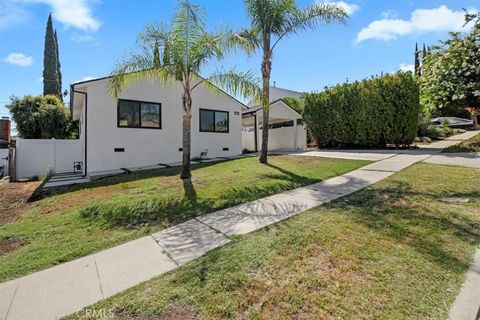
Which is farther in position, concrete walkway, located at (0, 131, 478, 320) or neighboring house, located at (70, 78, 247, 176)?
neighboring house, located at (70, 78, 247, 176)

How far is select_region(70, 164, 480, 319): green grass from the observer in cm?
256

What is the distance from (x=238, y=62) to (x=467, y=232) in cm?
768

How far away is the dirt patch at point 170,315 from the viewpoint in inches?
99.1

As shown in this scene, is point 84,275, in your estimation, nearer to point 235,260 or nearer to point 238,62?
point 235,260

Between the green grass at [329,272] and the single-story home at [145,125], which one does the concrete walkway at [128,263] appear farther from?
the single-story home at [145,125]

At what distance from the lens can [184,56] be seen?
8523 mm

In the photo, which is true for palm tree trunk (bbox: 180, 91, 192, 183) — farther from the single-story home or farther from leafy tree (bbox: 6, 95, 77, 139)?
leafy tree (bbox: 6, 95, 77, 139)

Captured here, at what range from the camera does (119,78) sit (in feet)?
29.3

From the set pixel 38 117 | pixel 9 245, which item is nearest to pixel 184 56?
pixel 9 245

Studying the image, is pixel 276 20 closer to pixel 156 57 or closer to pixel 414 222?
pixel 156 57

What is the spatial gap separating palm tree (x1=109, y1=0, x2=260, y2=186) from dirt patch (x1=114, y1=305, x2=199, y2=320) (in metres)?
5.82

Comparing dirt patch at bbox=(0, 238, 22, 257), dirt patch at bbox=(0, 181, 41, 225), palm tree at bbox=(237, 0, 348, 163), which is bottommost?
dirt patch at bbox=(0, 238, 22, 257)

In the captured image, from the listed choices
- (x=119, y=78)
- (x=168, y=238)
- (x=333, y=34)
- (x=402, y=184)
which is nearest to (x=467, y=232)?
(x=402, y=184)

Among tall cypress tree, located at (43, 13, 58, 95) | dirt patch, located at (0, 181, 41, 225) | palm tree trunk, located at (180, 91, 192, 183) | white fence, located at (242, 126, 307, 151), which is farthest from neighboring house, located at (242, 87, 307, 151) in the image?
tall cypress tree, located at (43, 13, 58, 95)
